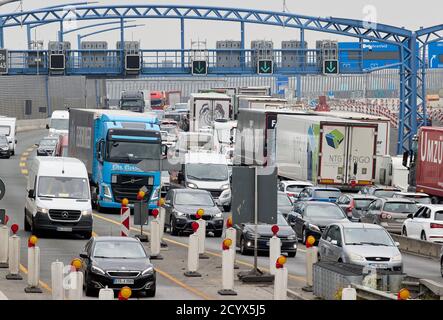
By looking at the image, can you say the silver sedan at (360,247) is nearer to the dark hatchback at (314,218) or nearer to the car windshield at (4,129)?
the dark hatchback at (314,218)

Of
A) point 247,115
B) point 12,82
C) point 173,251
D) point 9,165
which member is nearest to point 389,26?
point 247,115

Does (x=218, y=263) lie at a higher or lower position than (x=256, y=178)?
lower

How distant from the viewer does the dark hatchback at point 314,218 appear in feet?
132

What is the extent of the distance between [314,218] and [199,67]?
203 feet

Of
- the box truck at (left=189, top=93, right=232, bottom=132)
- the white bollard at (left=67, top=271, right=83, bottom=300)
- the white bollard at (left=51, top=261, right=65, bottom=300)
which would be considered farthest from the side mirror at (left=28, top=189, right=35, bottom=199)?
the box truck at (left=189, top=93, right=232, bottom=132)

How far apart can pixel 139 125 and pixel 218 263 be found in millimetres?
14547

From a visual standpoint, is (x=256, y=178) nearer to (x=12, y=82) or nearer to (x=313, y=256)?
(x=313, y=256)

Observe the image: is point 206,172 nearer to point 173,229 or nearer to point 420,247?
point 173,229

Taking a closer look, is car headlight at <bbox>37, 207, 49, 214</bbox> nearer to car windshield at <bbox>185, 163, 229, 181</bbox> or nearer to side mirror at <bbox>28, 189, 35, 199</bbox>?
side mirror at <bbox>28, 189, 35, 199</bbox>

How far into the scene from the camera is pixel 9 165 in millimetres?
75438

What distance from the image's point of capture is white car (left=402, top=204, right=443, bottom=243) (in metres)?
39.2

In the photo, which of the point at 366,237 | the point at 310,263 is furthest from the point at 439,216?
the point at 310,263

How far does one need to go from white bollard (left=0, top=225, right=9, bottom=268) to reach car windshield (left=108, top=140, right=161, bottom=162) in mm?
15605

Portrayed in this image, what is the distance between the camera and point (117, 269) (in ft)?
88.1
